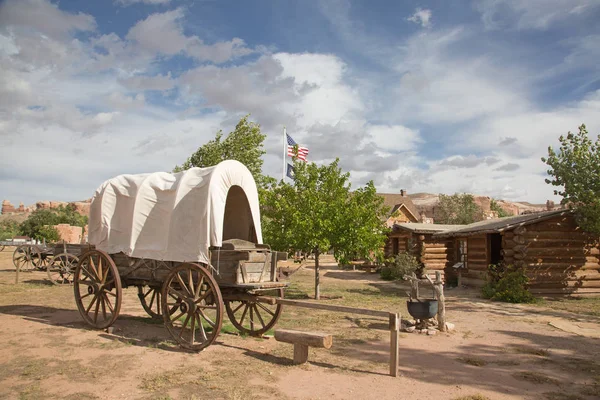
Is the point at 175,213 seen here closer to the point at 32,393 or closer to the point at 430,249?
the point at 32,393

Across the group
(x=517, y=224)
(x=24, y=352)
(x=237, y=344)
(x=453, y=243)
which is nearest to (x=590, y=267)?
(x=517, y=224)

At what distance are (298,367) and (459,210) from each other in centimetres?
5247

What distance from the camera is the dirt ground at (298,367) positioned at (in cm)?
577

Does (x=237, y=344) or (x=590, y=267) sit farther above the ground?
(x=590, y=267)

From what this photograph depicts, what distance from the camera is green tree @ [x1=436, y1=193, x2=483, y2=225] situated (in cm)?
5403

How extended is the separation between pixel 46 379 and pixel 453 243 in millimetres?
20900

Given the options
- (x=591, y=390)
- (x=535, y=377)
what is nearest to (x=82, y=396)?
(x=535, y=377)

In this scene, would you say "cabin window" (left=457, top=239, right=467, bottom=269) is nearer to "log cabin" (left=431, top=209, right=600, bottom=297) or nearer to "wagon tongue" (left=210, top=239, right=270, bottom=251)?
"log cabin" (left=431, top=209, right=600, bottom=297)

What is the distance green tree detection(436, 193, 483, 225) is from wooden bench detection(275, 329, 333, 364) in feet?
166

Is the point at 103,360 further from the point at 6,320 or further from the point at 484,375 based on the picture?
the point at 484,375

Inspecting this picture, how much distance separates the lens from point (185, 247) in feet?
25.2

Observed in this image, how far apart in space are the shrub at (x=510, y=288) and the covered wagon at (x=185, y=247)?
32.8 feet

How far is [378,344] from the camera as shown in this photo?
8.58 metres

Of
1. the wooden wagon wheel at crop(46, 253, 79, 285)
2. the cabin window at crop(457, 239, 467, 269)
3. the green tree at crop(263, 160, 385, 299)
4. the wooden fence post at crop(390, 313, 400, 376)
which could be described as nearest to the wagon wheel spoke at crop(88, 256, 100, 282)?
the wooden fence post at crop(390, 313, 400, 376)
